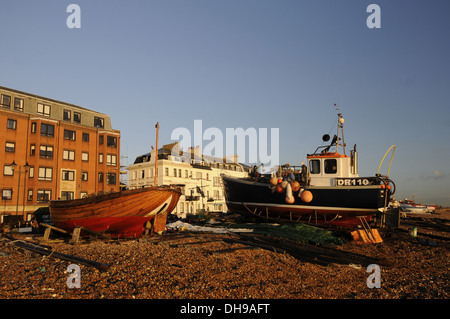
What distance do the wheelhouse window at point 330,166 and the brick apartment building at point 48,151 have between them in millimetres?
26402

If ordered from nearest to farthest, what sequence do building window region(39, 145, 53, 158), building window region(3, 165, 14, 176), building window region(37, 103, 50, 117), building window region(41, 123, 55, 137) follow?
building window region(3, 165, 14, 176), building window region(39, 145, 53, 158), building window region(41, 123, 55, 137), building window region(37, 103, 50, 117)

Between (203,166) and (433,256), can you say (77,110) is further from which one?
(433,256)

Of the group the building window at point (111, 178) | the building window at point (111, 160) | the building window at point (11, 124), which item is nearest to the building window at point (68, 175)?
the building window at point (111, 178)

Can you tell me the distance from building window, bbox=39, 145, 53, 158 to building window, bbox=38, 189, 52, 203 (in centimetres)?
429

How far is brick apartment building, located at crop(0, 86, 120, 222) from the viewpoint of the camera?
119ft

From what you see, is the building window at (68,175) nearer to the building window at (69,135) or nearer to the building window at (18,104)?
the building window at (69,135)

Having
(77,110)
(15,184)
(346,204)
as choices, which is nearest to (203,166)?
(77,110)

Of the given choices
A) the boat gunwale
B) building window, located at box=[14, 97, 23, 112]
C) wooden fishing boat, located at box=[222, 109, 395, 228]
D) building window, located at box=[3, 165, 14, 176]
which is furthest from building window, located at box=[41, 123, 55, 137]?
wooden fishing boat, located at box=[222, 109, 395, 228]

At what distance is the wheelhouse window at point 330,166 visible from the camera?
74.6ft

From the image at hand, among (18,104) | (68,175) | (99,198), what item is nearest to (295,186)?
(99,198)

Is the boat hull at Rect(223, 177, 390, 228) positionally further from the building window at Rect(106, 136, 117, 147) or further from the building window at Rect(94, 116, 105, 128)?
the building window at Rect(94, 116, 105, 128)

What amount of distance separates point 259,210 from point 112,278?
1772 centimetres

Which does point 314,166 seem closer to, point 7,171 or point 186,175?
point 7,171
